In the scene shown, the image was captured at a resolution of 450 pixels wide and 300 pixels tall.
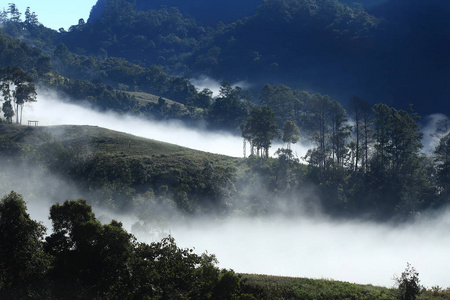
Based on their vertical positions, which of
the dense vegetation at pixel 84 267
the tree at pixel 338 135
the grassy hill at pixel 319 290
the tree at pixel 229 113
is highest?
the tree at pixel 229 113

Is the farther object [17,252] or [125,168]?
[125,168]

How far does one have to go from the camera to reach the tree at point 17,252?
28344 mm

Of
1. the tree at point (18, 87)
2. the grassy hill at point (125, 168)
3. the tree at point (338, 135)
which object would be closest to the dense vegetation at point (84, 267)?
the grassy hill at point (125, 168)

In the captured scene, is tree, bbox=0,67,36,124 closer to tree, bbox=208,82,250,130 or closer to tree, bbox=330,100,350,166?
tree, bbox=208,82,250,130

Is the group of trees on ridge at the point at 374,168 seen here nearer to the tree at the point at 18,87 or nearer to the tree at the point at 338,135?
the tree at the point at 338,135

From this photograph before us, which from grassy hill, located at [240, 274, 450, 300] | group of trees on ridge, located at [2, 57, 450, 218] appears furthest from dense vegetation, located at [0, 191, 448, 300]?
group of trees on ridge, located at [2, 57, 450, 218]

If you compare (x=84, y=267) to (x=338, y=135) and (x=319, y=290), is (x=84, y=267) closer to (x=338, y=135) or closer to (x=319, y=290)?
(x=319, y=290)

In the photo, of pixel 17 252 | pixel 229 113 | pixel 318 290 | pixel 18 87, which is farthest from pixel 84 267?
pixel 229 113

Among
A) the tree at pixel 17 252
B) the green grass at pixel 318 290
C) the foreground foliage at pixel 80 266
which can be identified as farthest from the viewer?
the green grass at pixel 318 290

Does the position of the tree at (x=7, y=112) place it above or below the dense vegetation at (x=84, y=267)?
above

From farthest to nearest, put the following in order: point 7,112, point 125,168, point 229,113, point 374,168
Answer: point 229,113
point 7,112
point 374,168
point 125,168

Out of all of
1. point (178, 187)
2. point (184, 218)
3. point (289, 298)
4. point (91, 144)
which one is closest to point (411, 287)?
point (289, 298)

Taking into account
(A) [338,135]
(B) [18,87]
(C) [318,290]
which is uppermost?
(B) [18,87]

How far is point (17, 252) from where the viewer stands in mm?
28609
